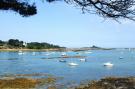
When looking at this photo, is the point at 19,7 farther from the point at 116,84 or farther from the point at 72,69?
the point at 72,69

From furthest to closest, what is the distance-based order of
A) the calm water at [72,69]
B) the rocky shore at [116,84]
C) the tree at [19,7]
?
the calm water at [72,69], the rocky shore at [116,84], the tree at [19,7]

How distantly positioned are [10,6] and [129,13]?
172 inches

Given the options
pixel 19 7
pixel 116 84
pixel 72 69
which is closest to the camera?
pixel 19 7

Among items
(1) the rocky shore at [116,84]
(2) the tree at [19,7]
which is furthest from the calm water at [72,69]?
(2) the tree at [19,7]

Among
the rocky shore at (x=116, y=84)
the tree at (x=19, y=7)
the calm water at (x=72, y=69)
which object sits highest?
the tree at (x=19, y=7)

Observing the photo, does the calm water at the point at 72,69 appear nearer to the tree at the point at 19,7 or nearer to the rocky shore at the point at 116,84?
the rocky shore at the point at 116,84

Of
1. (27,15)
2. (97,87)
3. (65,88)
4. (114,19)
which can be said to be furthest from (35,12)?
(65,88)

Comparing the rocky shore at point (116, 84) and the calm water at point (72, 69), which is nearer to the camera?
the rocky shore at point (116, 84)

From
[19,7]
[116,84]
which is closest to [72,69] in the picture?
[116,84]

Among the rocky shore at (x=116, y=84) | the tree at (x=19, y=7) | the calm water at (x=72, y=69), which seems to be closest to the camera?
the tree at (x=19, y=7)

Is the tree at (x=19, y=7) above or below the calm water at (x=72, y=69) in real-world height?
above

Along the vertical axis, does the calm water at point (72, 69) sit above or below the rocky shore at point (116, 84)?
below

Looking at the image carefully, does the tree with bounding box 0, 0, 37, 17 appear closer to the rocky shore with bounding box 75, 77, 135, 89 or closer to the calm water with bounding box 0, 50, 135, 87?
the rocky shore with bounding box 75, 77, 135, 89

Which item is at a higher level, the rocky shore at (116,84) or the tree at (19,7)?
the tree at (19,7)
